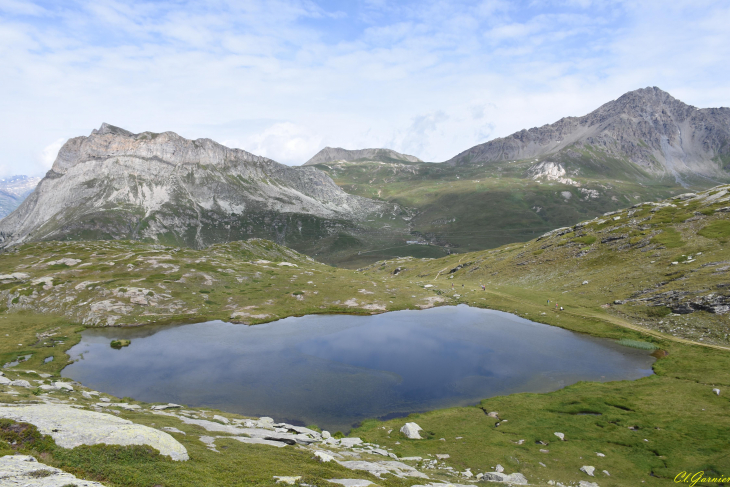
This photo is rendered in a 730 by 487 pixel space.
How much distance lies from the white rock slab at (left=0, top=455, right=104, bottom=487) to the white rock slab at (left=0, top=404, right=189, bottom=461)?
2762mm

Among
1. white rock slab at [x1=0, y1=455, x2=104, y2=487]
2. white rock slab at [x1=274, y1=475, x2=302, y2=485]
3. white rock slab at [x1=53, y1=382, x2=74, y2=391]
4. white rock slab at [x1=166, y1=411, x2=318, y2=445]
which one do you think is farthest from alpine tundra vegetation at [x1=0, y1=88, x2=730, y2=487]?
white rock slab at [x1=53, y1=382, x2=74, y2=391]

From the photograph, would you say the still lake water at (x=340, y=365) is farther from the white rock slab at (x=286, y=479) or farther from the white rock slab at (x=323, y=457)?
the white rock slab at (x=286, y=479)

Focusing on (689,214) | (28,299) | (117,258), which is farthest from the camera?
(117,258)

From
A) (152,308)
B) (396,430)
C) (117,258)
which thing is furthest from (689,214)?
(117,258)

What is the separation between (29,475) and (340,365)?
4486 cm

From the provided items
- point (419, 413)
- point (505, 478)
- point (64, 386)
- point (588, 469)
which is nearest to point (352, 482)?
point (505, 478)

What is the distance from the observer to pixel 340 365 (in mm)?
56875

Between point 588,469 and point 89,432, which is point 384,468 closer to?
point 588,469

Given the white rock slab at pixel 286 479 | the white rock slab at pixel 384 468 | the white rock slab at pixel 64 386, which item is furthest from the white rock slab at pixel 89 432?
the white rock slab at pixel 64 386

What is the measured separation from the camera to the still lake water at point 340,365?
150ft

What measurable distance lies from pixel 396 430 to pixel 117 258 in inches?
4572

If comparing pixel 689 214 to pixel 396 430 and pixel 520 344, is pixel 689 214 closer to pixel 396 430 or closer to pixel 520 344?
pixel 520 344

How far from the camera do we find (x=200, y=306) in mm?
87375

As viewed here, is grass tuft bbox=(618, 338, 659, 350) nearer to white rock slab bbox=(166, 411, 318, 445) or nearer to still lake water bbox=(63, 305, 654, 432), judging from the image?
still lake water bbox=(63, 305, 654, 432)
